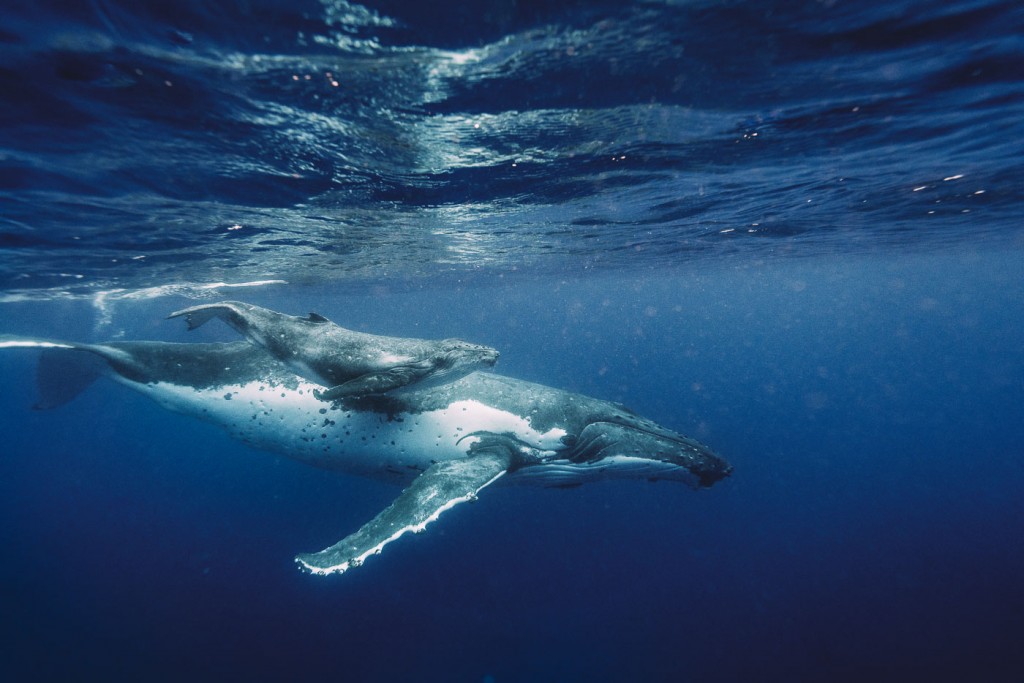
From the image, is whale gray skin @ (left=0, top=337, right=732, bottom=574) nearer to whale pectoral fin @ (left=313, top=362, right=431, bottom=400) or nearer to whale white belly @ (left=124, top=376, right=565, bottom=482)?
whale white belly @ (left=124, top=376, right=565, bottom=482)

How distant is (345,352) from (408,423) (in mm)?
1942

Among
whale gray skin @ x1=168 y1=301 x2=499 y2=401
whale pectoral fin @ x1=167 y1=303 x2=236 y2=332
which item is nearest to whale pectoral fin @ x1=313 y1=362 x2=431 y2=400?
whale gray skin @ x1=168 y1=301 x2=499 y2=401

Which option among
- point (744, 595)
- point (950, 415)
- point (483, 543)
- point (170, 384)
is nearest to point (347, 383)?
point (170, 384)

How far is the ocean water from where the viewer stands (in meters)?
5.66

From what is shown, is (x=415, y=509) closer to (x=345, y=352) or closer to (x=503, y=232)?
(x=345, y=352)

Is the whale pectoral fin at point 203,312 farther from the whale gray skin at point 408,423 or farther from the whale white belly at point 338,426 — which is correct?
the whale white belly at point 338,426

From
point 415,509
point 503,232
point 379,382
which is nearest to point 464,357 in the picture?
point 379,382

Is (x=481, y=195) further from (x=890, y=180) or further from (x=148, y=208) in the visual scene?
(x=890, y=180)

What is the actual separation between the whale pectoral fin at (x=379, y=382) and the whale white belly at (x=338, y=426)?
5.55ft

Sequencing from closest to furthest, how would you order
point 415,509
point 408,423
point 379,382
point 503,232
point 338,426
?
point 415,509
point 379,382
point 338,426
point 408,423
point 503,232

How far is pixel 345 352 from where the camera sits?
6.33 meters

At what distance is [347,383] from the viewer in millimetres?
5887

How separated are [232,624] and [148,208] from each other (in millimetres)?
11507

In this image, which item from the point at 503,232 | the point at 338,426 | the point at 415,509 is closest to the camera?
the point at 415,509
